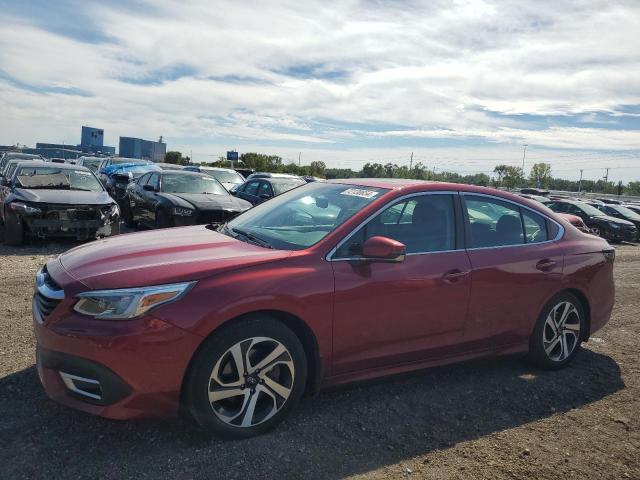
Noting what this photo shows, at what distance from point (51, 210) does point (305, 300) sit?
7.11m

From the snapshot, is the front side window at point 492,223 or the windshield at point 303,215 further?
the front side window at point 492,223

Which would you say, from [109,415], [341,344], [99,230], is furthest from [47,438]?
[99,230]

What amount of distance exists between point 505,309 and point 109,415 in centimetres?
299

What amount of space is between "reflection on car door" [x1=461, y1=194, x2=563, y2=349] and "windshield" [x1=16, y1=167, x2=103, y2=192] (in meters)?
8.09

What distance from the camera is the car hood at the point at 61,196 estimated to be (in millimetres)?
8948

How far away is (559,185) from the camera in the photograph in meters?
126

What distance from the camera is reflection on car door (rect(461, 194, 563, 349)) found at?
416 cm

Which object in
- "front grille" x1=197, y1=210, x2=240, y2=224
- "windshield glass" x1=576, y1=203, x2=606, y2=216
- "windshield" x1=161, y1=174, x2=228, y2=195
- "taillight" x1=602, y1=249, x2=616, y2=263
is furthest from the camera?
"windshield glass" x1=576, y1=203, x2=606, y2=216

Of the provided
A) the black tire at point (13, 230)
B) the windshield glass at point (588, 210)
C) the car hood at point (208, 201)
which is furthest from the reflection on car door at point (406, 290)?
the windshield glass at point (588, 210)

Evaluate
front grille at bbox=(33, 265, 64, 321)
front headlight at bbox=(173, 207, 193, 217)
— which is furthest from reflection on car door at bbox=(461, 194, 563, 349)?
front headlight at bbox=(173, 207, 193, 217)

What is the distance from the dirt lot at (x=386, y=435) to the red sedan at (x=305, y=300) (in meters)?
0.25

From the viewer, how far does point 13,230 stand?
9047mm

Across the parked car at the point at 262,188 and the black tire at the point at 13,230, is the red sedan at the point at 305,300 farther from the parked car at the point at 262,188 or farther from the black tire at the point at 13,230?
the parked car at the point at 262,188

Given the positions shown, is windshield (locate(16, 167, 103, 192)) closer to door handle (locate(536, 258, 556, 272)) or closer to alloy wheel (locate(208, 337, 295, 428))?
alloy wheel (locate(208, 337, 295, 428))
